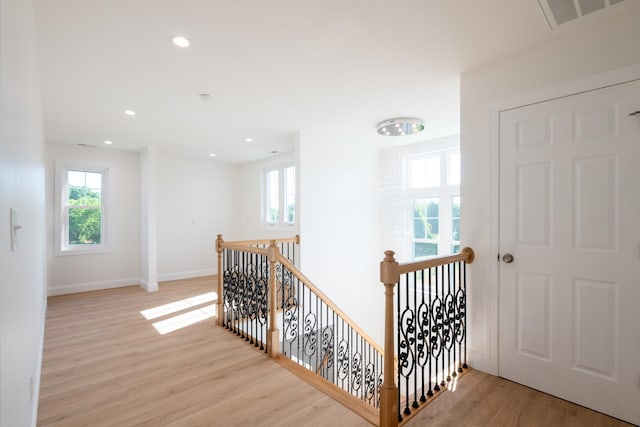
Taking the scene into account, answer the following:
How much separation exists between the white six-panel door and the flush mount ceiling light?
151cm

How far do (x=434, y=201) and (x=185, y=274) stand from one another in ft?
17.2

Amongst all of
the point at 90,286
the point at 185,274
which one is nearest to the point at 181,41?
the point at 90,286

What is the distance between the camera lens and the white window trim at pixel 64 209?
512 centimetres

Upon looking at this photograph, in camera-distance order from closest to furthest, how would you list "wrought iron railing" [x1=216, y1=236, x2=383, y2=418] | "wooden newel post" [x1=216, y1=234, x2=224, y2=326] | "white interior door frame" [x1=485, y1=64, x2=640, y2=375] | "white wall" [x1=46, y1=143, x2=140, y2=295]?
"white interior door frame" [x1=485, y1=64, x2=640, y2=375]
"wrought iron railing" [x1=216, y1=236, x2=383, y2=418]
"wooden newel post" [x1=216, y1=234, x2=224, y2=326]
"white wall" [x1=46, y1=143, x2=140, y2=295]

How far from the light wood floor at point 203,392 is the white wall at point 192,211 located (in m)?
2.97

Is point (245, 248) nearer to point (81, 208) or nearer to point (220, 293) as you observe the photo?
point (220, 293)

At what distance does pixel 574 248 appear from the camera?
2.13 m

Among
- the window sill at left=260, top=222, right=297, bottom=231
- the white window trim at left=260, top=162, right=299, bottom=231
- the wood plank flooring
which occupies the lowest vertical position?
the wood plank flooring

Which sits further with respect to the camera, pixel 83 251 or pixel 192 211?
pixel 192 211

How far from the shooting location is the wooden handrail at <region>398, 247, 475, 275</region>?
197cm

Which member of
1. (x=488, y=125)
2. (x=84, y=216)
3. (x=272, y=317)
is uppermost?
(x=488, y=125)

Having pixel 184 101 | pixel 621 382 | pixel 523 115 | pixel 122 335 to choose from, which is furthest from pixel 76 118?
pixel 621 382

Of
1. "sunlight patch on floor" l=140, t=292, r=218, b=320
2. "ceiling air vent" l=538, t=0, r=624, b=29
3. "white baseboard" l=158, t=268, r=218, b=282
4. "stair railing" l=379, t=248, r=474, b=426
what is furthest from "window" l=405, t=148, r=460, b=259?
"white baseboard" l=158, t=268, r=218, b=282

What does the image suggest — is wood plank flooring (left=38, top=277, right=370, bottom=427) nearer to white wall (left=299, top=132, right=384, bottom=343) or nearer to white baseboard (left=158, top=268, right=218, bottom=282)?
white wall (left=299, top=132, right=384, bottom=343)
